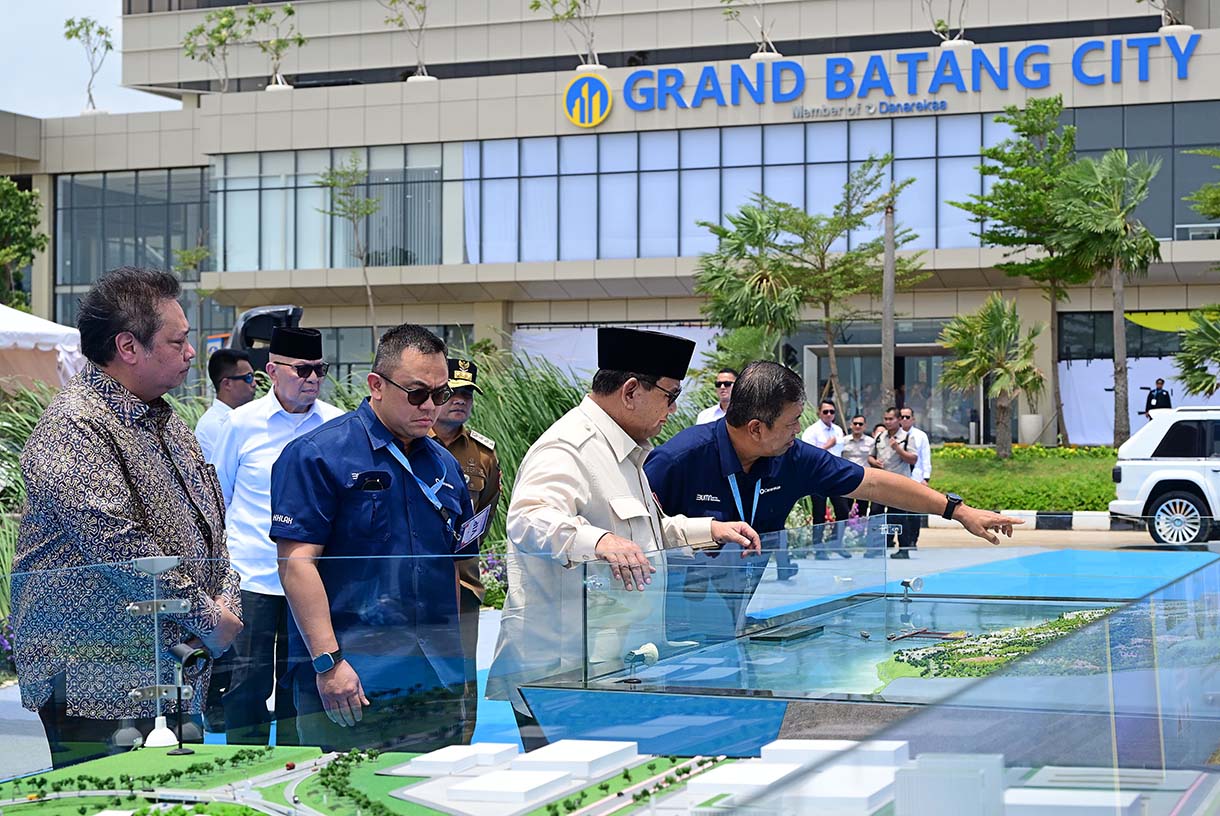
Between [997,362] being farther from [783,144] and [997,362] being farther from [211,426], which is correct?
[211,426]

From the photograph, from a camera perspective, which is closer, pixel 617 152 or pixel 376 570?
pixel 376 570

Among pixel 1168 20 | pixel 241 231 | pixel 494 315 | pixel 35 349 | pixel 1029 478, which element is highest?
pixel 1168 20

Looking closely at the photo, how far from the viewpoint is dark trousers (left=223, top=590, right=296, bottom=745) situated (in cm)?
392

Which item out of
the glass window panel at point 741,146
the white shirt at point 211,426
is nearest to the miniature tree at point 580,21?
the glass window panel at point 741,146

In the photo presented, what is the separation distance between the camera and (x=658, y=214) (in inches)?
1610

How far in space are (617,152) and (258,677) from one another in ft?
125

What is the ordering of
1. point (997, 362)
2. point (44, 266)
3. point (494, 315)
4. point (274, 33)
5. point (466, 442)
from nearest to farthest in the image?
1. point (466, 442)
2. point (997, 362)
3. point (494, 315)
4. point (44, 266)
5. point (274, 33)

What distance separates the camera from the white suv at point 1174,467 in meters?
18.3

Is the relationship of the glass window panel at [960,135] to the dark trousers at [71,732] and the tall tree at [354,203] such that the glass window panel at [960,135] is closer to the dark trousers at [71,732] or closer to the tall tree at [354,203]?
the tall tree at [354,203]

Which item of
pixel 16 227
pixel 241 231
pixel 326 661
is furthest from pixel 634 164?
pixel 326 661

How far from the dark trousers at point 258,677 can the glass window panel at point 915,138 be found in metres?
36.0

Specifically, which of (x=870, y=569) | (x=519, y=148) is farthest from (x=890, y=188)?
(x=870, y=569)

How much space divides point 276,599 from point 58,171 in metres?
50.4

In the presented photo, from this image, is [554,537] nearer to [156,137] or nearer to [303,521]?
[303,521]
